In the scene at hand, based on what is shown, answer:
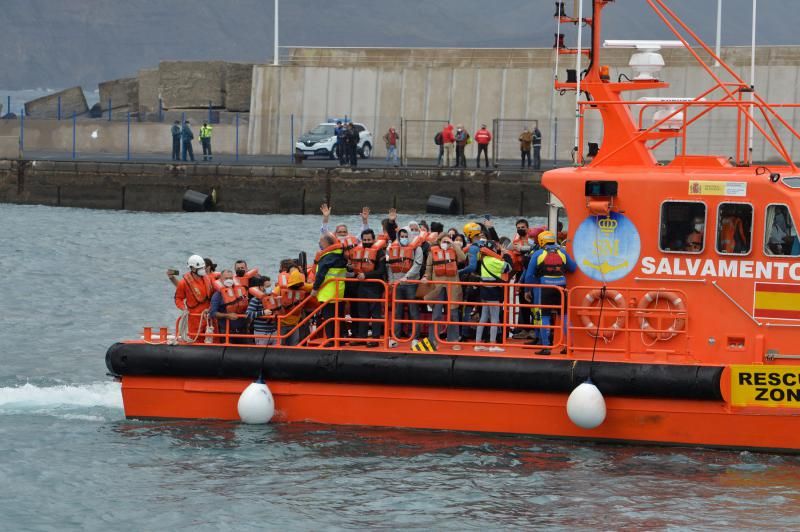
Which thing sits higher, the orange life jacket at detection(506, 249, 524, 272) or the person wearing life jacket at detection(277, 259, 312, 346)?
the orange life jacket at detection(506, 249, 524, 272)

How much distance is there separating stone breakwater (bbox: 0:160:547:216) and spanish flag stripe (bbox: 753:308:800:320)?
21.3 m

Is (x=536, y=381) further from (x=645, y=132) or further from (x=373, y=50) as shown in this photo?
(x=373, y=50)

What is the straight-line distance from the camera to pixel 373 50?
44.2 metres

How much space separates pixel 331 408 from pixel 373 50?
32220mm

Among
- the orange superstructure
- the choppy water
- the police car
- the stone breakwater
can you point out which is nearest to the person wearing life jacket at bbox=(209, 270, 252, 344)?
the orange superstructure

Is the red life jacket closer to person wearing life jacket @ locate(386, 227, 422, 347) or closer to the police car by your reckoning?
person wearing life jacket @ locate(386, 227, 422, 347)

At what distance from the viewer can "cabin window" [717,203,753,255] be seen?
40.3ft

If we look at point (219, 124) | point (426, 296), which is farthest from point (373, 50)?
point (426, 296)

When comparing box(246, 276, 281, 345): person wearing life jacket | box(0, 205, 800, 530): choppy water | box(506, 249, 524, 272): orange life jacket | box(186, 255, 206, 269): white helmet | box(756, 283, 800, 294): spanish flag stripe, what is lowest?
box(0, 205, 800, 530): choppy water

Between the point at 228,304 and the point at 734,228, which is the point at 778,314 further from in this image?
the point at 228,304

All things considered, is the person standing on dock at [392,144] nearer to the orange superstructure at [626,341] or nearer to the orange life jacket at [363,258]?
the orange life jacket at [363,258]

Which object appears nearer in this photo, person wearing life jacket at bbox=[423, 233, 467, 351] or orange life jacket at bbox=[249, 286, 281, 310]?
person wearing life jacket at bbox=[423, 233, 467, 351]

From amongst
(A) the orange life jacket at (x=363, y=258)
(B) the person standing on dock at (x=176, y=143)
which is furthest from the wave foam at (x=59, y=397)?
(B) the person standing on dock at (x=176, y=143)

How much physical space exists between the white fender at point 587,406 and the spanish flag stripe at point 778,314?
1.68 metres
